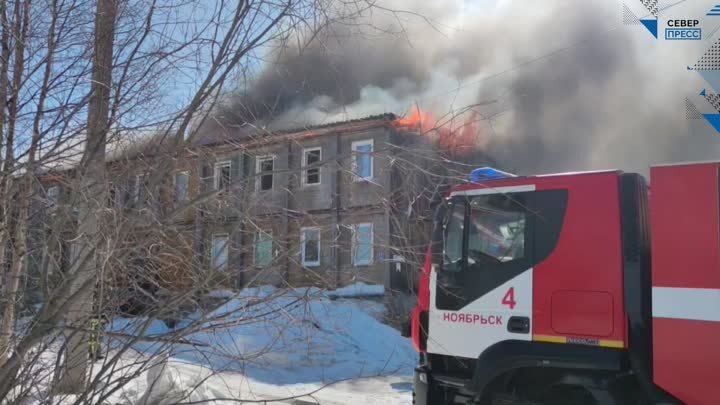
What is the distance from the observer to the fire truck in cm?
400

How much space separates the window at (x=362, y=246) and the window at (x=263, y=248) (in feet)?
1.64

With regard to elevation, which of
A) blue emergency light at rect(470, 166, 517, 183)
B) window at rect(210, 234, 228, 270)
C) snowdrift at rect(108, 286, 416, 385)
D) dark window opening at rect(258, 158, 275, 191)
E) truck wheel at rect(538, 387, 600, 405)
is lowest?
truck wheel at rect(538, 387, 600, 405)

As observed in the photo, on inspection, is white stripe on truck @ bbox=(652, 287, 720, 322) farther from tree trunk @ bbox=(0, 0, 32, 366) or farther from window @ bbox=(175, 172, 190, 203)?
tree trunk @ bbox=(0, 0, 32, 366)

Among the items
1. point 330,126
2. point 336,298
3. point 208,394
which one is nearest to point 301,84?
point 330,126

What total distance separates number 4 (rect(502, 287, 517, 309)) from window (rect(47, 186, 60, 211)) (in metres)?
3.05

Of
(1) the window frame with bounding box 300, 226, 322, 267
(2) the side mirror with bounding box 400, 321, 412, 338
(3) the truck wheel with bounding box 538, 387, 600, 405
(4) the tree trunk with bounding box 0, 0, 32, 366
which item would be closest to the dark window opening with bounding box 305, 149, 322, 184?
(1) the window frame with bounding box 300, 226, 322, 267

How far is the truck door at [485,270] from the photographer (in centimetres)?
464

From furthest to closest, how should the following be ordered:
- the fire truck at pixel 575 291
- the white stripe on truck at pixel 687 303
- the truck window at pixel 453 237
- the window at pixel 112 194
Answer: the truck window at pixel 453 237 → the fire truck at pixel 575 291 → the white stripe on truck at pixel 687 303 → the window at pixel 112 194

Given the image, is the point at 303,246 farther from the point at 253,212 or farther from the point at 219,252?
the point at 219,252

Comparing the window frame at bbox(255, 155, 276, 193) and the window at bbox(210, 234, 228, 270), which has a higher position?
the window frame at bbox(255, 155, 276, 193)

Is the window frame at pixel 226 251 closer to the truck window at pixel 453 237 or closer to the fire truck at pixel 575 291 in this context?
the fire truck at pixel 575 291

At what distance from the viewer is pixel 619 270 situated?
4316 mm

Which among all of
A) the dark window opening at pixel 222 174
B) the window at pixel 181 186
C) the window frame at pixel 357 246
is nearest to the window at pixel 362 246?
the window frame at pixel 357 246

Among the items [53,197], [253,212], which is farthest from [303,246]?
[53,197]
